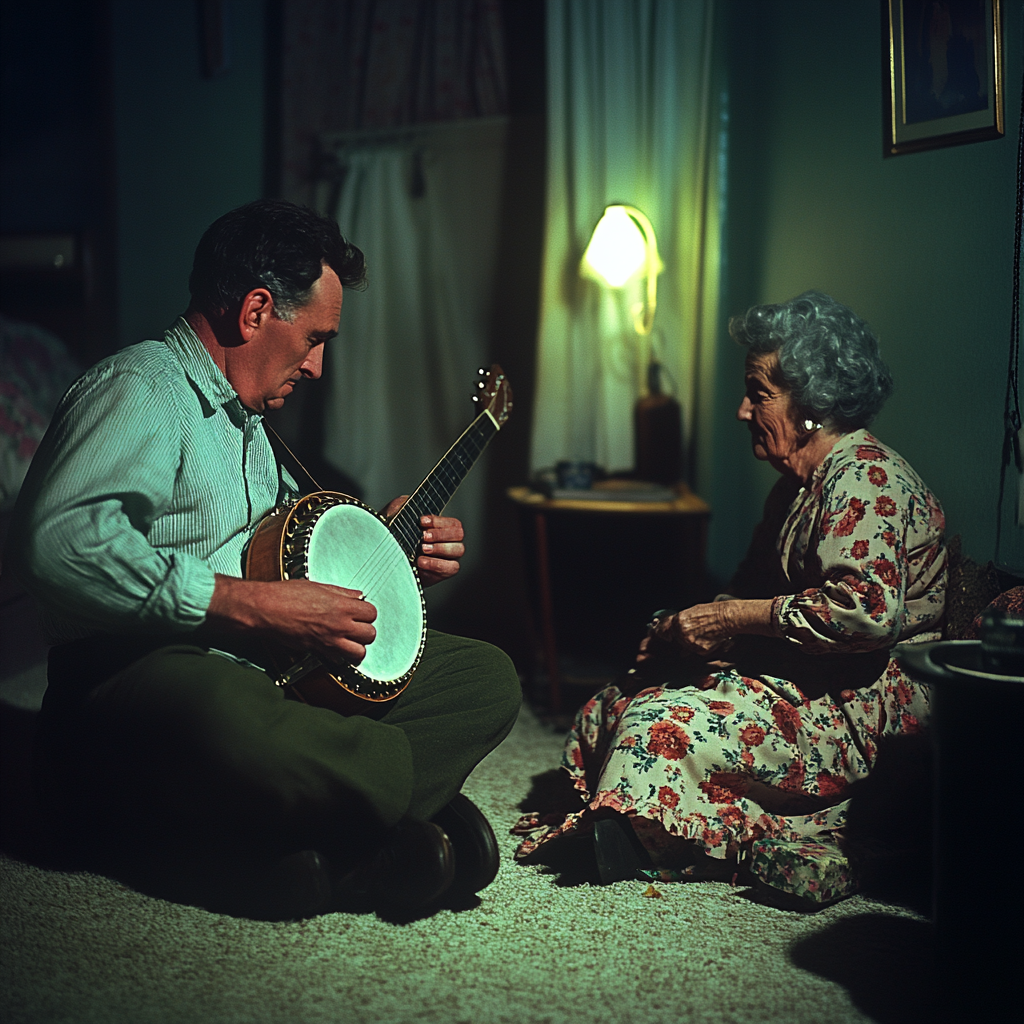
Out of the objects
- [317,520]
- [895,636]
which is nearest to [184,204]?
[317,520]

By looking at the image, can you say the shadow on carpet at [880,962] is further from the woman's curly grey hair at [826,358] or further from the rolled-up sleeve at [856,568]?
the woman's curly grey hair at [826,358]

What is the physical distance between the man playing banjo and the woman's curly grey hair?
2.41 feet

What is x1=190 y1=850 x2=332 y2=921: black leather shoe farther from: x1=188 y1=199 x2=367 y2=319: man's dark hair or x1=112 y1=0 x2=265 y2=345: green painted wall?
x1=112 y1=0 x2=265 y2=345: green painted wall

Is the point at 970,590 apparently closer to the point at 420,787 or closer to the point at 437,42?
the point at 420,787

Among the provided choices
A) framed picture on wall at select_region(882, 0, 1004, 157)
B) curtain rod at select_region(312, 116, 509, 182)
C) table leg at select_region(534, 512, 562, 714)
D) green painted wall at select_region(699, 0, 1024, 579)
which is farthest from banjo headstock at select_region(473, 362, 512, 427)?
curtain rod at select_region(312, 116, 509, 182)

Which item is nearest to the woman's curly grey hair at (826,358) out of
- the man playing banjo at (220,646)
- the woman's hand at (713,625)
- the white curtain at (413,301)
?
the woman's hand at (713,625)

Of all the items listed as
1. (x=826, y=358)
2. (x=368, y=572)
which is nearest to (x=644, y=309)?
(x=826, y=358)

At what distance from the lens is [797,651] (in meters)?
1.76

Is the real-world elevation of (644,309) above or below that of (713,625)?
above

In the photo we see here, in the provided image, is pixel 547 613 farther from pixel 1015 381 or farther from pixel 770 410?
pixel 1015 381

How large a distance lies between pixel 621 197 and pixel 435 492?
1599mm

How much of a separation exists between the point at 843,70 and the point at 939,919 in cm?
185

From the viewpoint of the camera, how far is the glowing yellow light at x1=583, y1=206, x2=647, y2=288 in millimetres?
2850

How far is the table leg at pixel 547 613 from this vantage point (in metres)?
2.66
